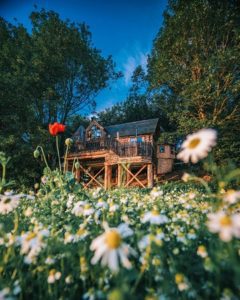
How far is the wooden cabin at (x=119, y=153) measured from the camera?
1448 centimetres

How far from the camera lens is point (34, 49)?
16297mm

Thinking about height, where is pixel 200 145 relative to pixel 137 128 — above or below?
below

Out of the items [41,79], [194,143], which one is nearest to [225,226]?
[194,143]

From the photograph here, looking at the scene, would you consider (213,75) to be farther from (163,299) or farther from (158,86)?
(163,299)

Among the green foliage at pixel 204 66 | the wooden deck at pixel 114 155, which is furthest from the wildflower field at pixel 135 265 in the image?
the wooden deck at pixel 114 155

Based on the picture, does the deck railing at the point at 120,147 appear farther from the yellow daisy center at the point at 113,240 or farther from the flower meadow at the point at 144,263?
the yellow daisy center at the point at 113,240

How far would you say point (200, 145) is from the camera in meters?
1.23

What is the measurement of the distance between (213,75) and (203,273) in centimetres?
1281

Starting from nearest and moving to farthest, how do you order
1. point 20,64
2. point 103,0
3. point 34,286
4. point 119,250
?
point 119,250 < point 34,286 < point 103,0 < point 20,64

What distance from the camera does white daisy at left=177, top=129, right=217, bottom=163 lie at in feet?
3.87

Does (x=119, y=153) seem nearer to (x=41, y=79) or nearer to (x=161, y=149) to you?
(x=161, y=149)

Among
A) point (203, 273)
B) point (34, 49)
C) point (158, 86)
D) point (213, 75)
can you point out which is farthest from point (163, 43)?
point (203, 273)

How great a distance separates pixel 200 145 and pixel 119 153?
1361cm

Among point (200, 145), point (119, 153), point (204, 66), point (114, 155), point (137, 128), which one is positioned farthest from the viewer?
point (137, 128)
